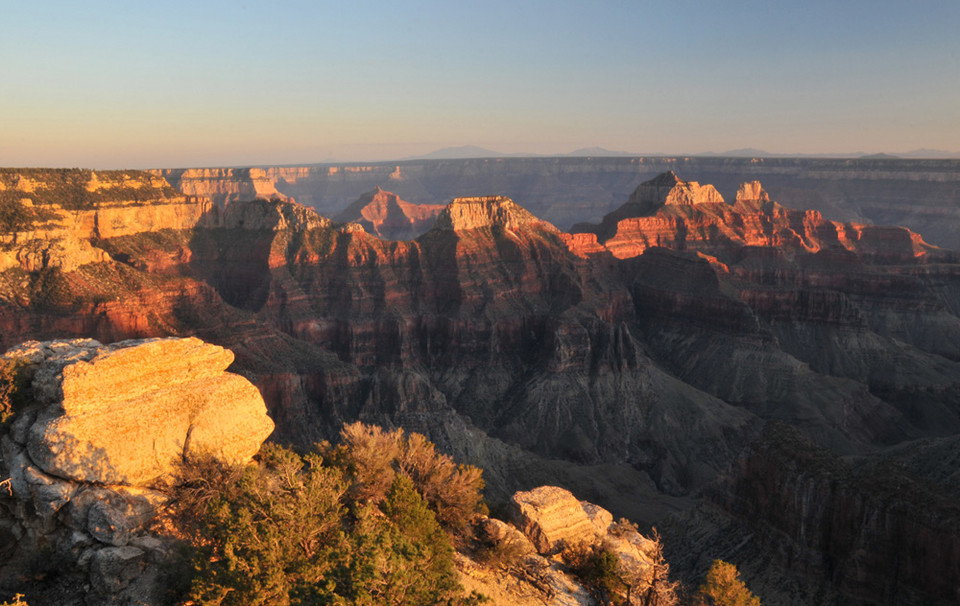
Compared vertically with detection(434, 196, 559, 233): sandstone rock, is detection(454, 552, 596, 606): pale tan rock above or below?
below

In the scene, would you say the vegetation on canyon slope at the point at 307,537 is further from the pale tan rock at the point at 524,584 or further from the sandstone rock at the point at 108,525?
the pale tan rock at the point at 524,584

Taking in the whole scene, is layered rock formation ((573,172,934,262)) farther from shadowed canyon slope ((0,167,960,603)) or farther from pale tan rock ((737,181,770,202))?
shadowed canyon slope ((0,167,960,603))

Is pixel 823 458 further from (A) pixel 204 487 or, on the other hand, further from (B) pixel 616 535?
(A) pixel 204 487

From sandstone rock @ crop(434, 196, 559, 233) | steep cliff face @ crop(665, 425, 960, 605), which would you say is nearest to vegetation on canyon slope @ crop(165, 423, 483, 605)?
steep cliff face @ crop(665, 425, 960, 605)

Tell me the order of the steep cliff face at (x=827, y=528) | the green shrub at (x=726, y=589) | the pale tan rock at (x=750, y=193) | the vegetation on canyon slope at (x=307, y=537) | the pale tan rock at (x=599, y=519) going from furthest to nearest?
the pale tan rock at (x=750, y=193), the pale tan rock at (x=599, y=519), the steep cliff face at (x=827, y=528), the green shrub at (x=726, y=589), the vegetation on canyon slope at (x=307, y=537)

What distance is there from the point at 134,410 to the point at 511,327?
78980 millimetres

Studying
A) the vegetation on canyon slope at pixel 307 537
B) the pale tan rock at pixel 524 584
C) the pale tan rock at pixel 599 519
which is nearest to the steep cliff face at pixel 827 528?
the pale tan rock at pixel 599 519

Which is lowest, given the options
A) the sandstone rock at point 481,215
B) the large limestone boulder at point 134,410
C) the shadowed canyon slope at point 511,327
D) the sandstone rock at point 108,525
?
the shadowed canyon slope at point 511,327

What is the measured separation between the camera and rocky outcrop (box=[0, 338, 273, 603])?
21.3m

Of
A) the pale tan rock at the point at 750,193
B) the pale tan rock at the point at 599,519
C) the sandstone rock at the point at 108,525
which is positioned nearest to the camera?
the sandstone rock at the point at 108,525

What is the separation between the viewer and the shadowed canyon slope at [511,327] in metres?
69.6

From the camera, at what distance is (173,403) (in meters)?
26.1

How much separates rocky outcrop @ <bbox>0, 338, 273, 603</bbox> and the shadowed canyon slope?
129ft

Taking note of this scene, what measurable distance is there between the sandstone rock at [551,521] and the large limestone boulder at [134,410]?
1415 cm
